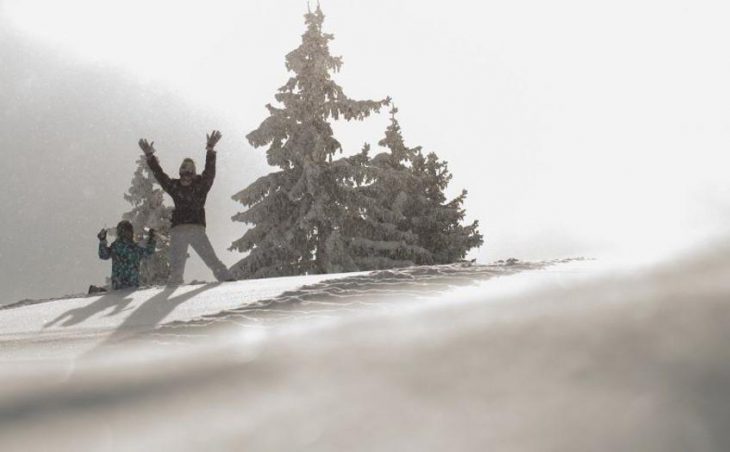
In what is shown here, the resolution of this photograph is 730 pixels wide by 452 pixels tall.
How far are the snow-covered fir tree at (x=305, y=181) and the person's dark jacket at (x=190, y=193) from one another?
33.9ft

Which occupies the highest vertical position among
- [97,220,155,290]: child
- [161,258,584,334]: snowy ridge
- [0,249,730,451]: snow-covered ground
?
[97,220,155,290]: child

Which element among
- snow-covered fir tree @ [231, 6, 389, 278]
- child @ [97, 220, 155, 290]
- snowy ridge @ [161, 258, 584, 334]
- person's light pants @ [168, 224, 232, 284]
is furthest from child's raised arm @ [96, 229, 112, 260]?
snow-covered fir tree @ [231, 6, 389, 278]

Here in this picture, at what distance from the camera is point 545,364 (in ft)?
6.37

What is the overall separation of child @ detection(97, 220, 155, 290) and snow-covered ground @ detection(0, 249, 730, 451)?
5.43m

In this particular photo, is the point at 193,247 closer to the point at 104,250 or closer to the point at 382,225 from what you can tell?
the point at 104,250

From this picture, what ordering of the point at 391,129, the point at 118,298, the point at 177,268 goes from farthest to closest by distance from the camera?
the point at 391,129
the point at 177,268
the point at 118,298

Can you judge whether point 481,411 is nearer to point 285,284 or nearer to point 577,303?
point 577,303

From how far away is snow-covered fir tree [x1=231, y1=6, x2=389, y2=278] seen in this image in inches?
781

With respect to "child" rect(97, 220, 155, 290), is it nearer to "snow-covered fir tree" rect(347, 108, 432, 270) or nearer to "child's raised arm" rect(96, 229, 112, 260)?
"child's raised arm" rect(96, 229, 112, 260)

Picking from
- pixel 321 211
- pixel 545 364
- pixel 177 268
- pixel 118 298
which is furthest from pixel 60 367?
pixel 321 211

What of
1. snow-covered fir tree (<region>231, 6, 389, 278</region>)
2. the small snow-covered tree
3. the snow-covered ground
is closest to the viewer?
the snow-covered ground

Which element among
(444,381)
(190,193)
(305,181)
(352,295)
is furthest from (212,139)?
(305,181)

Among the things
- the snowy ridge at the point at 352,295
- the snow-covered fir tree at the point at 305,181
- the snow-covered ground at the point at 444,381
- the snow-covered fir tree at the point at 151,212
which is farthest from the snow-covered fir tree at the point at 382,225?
the snow-covered ground at the point at 444,381

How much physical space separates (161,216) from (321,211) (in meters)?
10.2
